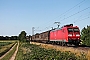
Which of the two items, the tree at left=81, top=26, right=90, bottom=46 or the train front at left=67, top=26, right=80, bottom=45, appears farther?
the tree at left=81, top=26, right=90, bottom=46

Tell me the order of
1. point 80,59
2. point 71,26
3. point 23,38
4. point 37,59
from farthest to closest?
1. point 23,38
2. point 71,26
3. point 37,59
4. point 80,59

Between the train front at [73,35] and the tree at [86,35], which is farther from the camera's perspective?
the tree at [86,35]

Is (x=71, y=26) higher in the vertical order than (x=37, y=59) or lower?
higher

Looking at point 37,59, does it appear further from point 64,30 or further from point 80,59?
point 64,30

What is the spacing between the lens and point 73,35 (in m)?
42.8

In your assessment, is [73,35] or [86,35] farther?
[86,35]

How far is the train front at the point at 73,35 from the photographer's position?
42.1 meters

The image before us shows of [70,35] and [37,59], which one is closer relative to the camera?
[37,59]

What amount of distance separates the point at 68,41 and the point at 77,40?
64.1 inches

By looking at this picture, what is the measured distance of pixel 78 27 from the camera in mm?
44281

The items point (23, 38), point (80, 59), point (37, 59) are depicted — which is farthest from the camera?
A: point (23, 38)

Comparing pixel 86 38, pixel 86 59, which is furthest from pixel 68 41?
pixel 86 38

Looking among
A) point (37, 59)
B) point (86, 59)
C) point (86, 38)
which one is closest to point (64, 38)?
point (37, 59)

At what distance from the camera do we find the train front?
42094 millimetres
